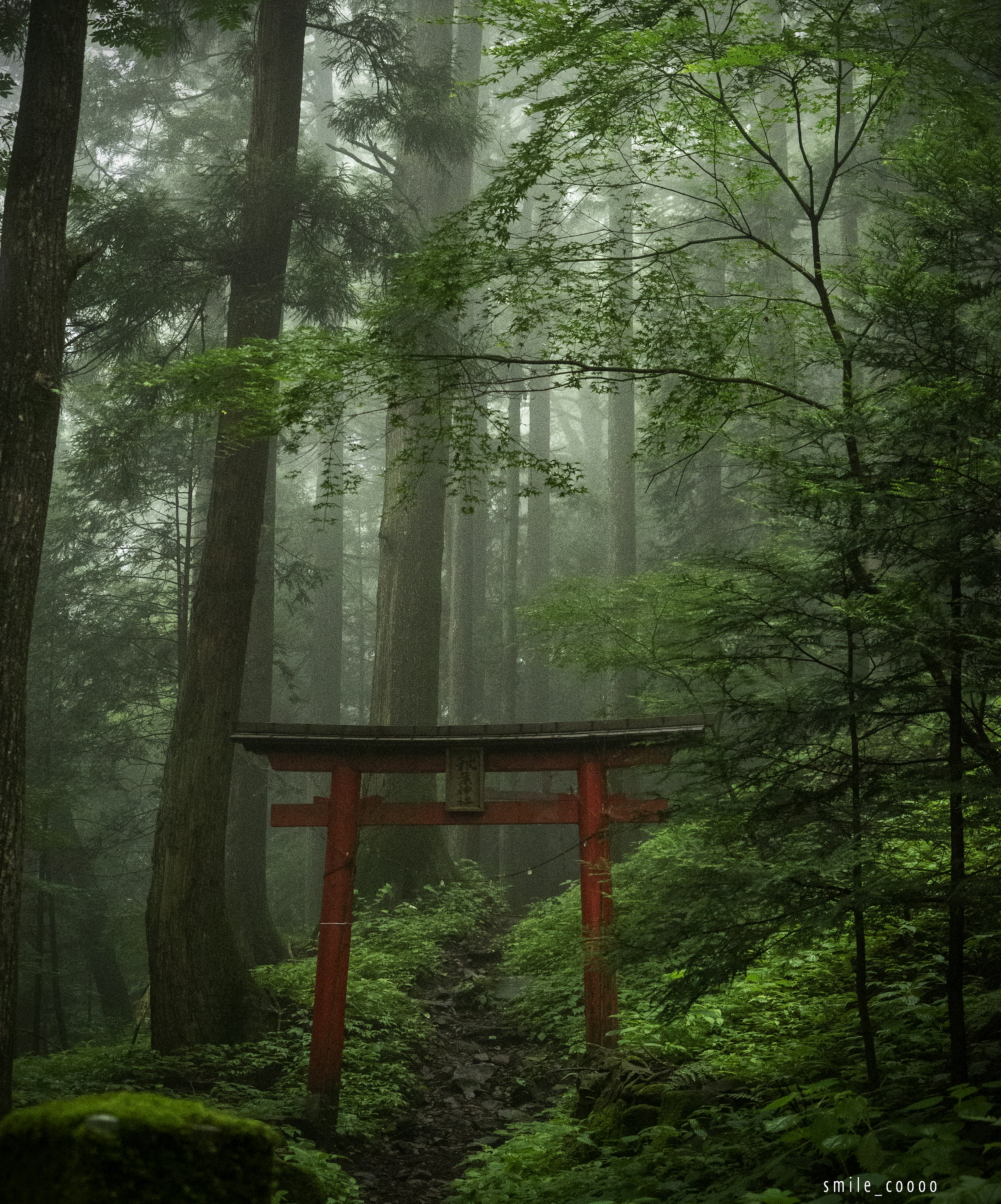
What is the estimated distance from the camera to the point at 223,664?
27.6 ft

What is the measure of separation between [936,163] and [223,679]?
6.64 meters

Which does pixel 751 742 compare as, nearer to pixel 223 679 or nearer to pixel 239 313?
pixel 223 679

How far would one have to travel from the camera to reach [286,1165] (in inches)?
186

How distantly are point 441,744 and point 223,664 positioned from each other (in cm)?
257

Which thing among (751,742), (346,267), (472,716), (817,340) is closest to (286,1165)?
(751,742)

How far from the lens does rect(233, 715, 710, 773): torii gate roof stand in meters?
6.79

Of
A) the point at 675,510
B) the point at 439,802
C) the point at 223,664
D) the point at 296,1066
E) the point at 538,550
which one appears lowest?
the point at 296,1066

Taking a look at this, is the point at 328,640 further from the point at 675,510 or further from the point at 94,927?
the point at 675,510

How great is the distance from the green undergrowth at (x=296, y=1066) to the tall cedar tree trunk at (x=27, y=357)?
5.16ft

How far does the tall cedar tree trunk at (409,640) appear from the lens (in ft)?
41.9

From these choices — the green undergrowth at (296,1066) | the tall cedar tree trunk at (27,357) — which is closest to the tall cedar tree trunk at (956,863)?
the green undergrowth at (296,1066)

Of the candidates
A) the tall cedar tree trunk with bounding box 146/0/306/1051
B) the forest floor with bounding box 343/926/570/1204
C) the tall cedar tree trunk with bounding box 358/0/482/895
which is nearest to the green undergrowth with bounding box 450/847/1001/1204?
the forest floor with bounding box 343/926/570/1204

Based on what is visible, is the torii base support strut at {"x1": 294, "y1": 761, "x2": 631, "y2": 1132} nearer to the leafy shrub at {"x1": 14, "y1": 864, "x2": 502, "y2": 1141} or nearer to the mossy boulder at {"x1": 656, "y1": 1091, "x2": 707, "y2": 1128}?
the leafy shrub at {"x1": 14, "y1": 864, "x2": 502, "y2": 1141}

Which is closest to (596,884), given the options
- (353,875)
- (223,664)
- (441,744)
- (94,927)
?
(441,744)
